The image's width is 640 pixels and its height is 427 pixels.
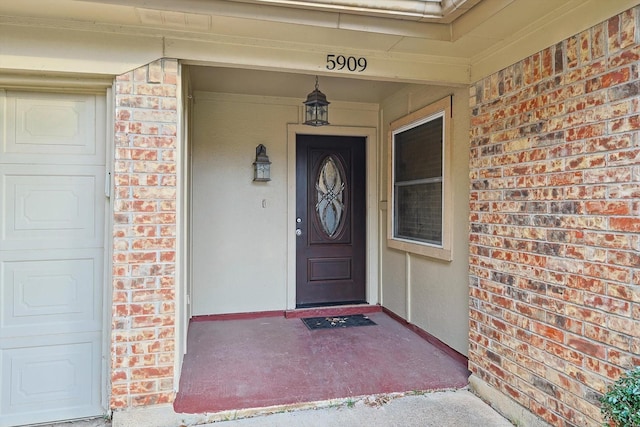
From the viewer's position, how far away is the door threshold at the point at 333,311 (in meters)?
4.34

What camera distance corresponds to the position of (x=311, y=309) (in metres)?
4.40

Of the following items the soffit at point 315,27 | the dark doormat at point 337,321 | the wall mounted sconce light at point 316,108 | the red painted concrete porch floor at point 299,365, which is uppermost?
the soffit at point 315,27

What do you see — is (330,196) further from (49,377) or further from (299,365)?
(49,377)

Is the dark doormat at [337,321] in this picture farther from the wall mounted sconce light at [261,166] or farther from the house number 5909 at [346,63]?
the house number 5909 at [346,63]

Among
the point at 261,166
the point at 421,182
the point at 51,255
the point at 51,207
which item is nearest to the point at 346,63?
the point at 421,182

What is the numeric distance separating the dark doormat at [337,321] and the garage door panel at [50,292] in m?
2.14

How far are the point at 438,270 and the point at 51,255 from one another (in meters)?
2.86

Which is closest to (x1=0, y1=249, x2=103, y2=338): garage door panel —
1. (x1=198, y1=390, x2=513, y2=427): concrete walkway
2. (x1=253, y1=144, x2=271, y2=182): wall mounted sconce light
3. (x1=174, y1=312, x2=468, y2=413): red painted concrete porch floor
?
(x1=174, y1=312, x2=468, y2=413): red painted concrete porch floor

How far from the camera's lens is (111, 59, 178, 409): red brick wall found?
2311mm

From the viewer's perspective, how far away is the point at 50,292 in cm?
241

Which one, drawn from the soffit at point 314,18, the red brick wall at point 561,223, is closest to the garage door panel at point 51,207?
the soffit at point 314,18

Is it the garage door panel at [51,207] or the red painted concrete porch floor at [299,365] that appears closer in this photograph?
the garage door panel at [51,207]

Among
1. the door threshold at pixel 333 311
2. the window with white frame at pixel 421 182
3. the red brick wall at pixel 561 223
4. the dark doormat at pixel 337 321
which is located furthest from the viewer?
the door threshold at pixel 333 311

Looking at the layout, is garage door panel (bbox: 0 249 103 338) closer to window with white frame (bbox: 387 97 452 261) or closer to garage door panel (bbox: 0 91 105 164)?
garage door panel (bbox: 0 91 105 164)
